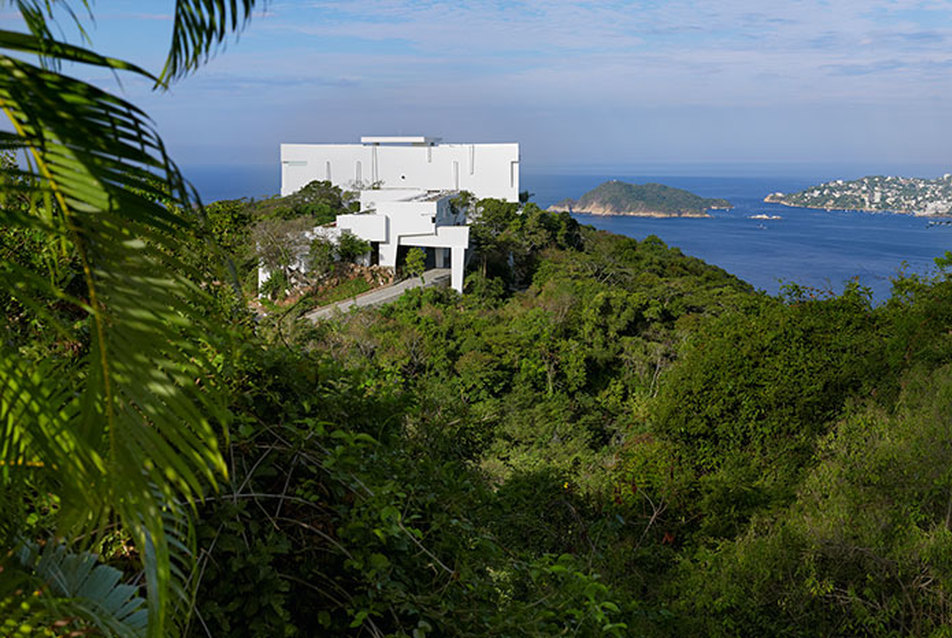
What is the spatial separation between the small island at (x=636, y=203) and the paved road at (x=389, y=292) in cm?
5208

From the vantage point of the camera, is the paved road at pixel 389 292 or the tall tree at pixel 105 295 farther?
the paved road at pixel 389 292

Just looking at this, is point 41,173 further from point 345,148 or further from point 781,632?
point 345,148

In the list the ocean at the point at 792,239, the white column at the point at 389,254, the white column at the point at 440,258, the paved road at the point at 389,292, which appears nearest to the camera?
the paved road at the point at 389,292

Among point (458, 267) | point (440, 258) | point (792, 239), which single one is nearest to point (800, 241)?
point (792, 239)

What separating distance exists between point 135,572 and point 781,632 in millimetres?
3560

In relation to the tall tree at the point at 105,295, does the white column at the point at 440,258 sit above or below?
below

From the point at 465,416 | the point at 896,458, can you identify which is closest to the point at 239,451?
the point at 465,416

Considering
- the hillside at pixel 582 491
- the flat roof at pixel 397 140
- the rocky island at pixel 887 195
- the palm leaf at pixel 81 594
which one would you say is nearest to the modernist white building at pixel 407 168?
the flat roof at pixel 397 140

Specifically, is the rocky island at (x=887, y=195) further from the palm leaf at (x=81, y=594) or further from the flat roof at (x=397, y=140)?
the palm leaf at (x=81, y=594)

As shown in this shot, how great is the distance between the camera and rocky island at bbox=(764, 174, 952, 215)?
169 feet

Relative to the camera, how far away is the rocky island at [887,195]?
51562mm

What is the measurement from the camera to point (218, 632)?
187cm

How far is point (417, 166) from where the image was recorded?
98.2 ft

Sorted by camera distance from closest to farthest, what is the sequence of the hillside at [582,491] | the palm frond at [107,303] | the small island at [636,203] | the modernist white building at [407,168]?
the palm frond at [107,303] → the hillside at [582,491] → the modernist white building at [407,168] → the small island at [636,203]
